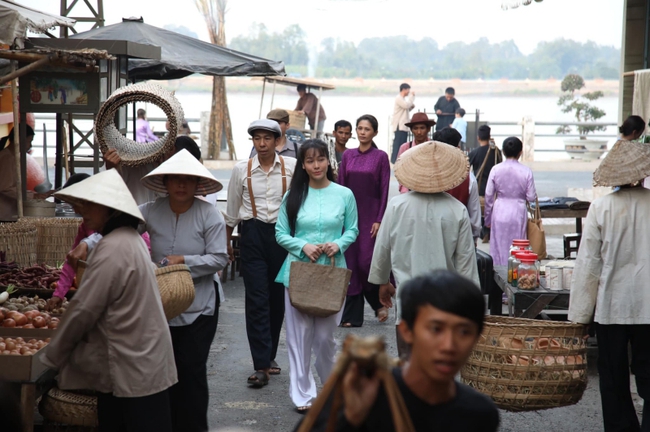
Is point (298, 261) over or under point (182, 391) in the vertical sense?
over

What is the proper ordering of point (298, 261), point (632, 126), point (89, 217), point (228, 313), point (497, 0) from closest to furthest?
1. point (89, 217)
2. point (298, 261)
3. point (228, 313)
4. point (632, 126)
5. point (497, 0)

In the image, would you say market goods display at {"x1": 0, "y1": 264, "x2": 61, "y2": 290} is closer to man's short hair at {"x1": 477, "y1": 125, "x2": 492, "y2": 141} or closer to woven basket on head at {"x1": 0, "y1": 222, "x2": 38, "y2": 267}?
woven basket on head at {"x1": 0, "y1": 222, "x2": 38, "y2": 267}

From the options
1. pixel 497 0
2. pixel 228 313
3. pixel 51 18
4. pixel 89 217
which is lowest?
pixel 228 313

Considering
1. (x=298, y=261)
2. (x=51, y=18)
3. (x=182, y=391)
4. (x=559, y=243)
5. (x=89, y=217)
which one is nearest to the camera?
(x=89, y=217)

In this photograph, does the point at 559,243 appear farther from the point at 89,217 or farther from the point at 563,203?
the point at 89,217

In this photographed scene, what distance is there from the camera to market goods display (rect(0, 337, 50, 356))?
15.6 feet

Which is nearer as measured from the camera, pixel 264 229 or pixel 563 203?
pixel 264 229

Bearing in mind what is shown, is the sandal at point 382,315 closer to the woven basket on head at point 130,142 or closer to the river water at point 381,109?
the woven basket on head at point 130,142

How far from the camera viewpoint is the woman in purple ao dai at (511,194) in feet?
30.4

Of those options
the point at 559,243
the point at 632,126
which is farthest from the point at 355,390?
the point at 559,243

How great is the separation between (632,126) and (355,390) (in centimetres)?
848

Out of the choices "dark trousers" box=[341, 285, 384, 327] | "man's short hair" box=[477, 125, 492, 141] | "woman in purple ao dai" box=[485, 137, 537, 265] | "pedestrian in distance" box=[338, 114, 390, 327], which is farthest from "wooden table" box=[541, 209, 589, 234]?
"dark trousers" box=[341, 285, 384, 327]

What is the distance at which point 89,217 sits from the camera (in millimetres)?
3816

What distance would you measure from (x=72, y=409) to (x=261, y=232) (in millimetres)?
2247
